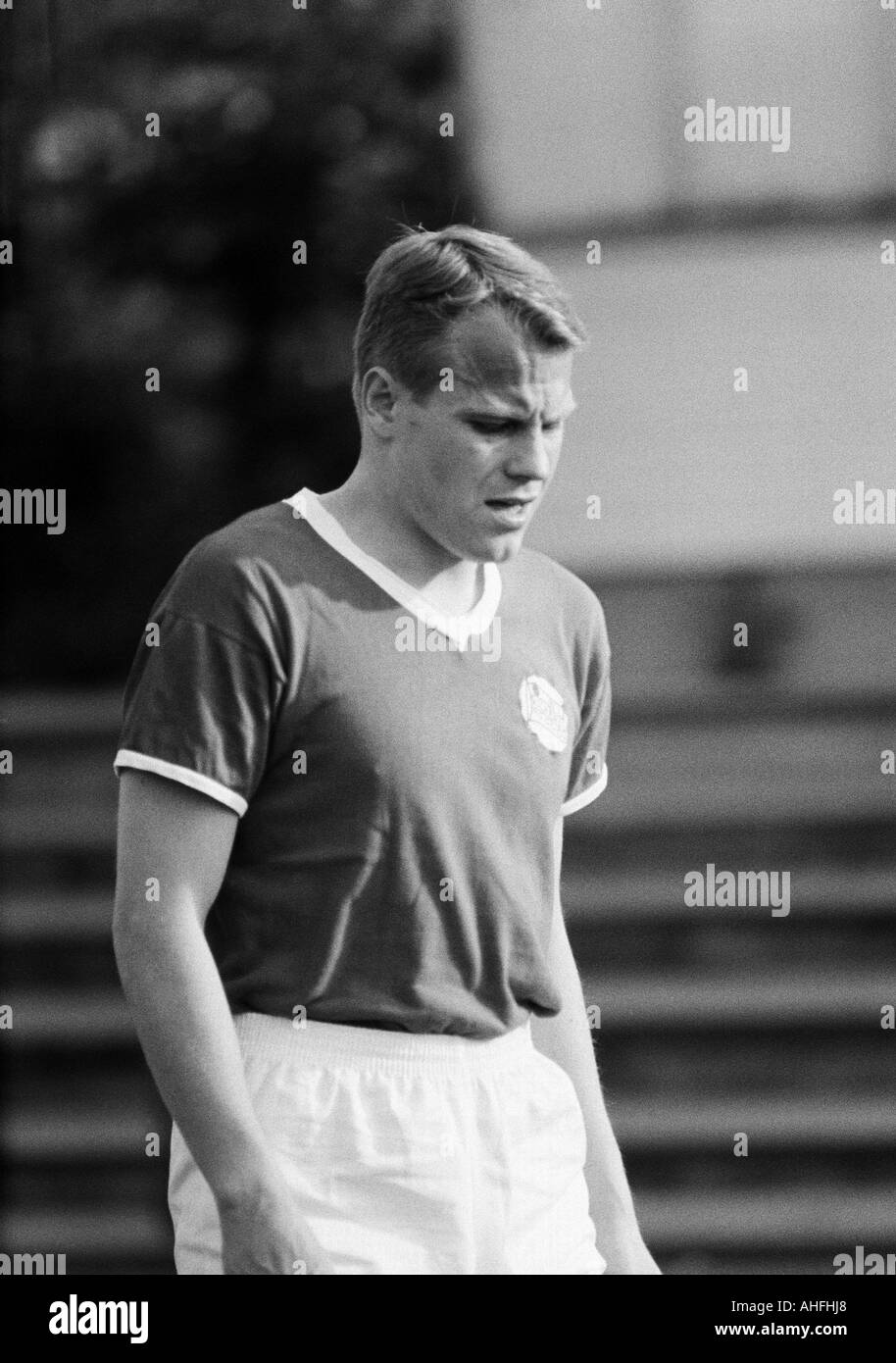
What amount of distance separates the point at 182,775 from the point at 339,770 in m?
0.15

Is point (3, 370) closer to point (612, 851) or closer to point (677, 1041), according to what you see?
point (612, 851)

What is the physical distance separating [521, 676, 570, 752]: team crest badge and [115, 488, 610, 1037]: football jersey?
2cm

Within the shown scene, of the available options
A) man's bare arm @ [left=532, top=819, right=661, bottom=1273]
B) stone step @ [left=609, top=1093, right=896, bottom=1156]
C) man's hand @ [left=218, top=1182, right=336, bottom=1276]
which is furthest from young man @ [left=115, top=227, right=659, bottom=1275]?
stone step @ [left=609, top=1093, right=896, bottom=1156]

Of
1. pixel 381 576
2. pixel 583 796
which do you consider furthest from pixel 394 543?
pixel 583 796

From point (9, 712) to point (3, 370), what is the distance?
565 mm

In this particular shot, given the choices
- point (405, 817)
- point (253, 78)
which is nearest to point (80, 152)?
point (253, 78)

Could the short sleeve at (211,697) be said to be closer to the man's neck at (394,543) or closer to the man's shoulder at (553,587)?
the man's neck at (394,543)

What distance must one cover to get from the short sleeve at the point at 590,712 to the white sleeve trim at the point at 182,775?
0.42 meters

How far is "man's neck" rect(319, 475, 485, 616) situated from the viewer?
1.73 metres

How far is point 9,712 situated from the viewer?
2.91m

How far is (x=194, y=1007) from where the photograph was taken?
61.9 inches

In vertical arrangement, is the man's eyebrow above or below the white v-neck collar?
above

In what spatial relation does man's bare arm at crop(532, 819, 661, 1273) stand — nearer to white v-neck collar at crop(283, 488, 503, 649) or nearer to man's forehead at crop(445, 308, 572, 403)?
white v-neck collar at crop(283, 488, 503, 649)

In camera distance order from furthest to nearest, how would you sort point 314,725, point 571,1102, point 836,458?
point 836,458 < point 571,1102 < point 314,725
